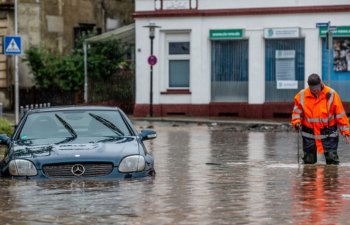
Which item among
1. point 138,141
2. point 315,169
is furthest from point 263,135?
point 138,141

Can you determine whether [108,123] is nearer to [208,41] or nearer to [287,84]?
[287,84]

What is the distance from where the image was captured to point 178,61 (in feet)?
146

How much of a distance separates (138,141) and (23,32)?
3428 centimetres

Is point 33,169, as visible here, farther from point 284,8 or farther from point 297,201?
point 284,8

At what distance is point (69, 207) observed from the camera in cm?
1293

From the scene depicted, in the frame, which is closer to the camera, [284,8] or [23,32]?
[284,8]

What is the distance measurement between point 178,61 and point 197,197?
100ft

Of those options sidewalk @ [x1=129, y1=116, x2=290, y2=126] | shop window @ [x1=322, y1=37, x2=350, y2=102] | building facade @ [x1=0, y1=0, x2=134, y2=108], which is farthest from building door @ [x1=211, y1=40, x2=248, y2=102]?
building facade @ [x1=0, y1=0, x2=134, y2=108]

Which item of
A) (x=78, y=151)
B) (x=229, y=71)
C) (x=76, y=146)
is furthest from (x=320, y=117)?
(x=229, y=71)

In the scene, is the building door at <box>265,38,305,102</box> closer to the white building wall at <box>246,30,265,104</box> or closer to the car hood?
the white building wall at <box>246,30,265,104</box>

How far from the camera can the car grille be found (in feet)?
48.1

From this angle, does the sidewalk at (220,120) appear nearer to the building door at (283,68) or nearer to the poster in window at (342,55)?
the building door at (283,68)

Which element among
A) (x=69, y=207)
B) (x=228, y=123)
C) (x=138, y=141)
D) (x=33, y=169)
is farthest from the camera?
(x=228, y=123)

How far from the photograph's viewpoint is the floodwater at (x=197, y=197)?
39.6 feet
